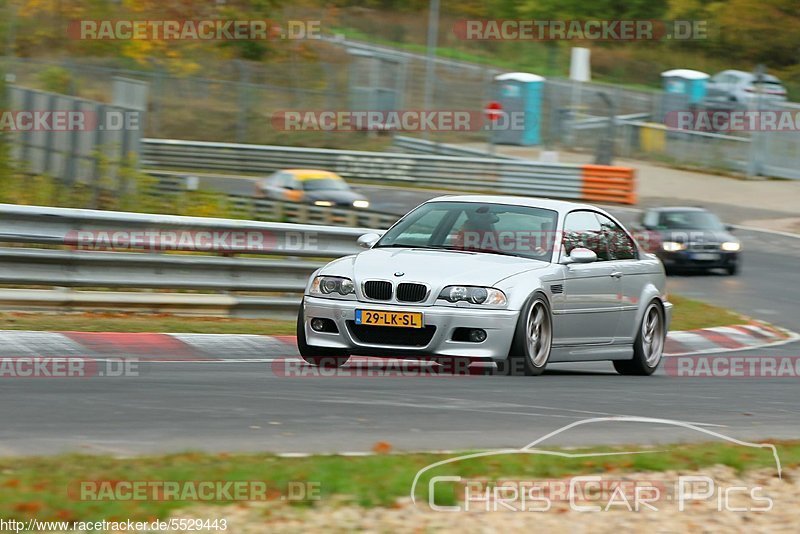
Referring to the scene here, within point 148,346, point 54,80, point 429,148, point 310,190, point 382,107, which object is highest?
point 382,107

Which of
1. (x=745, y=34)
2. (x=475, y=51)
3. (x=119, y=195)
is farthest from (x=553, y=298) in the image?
(x=745, y=34)

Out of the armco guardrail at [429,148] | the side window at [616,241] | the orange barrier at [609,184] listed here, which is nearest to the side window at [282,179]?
the orange barrier at [609,184]

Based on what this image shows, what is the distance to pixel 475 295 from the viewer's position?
949 cm

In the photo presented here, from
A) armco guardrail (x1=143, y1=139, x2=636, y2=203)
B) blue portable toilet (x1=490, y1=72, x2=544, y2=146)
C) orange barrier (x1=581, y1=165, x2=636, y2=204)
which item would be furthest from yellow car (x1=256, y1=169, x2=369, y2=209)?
blue portable toilet (x1=490, y1=72, x2=544, y2=146)

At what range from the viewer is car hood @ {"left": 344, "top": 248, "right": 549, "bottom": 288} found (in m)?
9.52

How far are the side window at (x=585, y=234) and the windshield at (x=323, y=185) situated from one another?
867 inches

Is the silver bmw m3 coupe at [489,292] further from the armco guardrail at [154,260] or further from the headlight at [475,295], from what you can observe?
the armco guardrail at [154,260]

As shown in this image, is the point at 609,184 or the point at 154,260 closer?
the point at 154,260

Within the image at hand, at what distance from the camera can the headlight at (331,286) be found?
9.68 metres

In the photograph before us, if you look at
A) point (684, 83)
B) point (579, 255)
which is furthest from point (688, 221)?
point (684, 83)

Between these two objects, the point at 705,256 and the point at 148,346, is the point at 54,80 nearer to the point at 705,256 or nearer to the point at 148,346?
the point at 705,256

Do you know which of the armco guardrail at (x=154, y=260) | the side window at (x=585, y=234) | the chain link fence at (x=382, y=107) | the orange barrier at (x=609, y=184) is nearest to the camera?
the side window at (x=585, y=234)

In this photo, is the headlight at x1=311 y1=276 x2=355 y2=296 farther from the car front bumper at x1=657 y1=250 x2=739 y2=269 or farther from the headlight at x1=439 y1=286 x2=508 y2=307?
the car front bumper at x1=657 y1=250 x2=739 y2=269

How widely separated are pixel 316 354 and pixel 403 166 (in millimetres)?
32453
